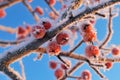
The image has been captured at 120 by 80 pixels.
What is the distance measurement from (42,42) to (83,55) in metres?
0.58

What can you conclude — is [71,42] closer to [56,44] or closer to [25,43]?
[56,44]

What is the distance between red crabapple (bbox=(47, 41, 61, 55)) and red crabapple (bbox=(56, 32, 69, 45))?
0.20 feet

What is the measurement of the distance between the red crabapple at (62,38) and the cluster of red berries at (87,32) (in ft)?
0.57

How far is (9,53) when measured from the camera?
10.4 ft

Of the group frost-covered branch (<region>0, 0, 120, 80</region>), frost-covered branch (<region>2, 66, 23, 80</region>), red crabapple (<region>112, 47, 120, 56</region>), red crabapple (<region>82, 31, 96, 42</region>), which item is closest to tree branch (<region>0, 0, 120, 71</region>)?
frost-covered branch (<region>0, 0, 120, 80</region>)

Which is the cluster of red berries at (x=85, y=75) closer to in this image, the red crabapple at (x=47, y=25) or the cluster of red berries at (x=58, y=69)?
the cluster of red berries at (x=58, y=69)

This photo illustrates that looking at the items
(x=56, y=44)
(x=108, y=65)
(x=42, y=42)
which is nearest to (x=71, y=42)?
(x=56, y=44)

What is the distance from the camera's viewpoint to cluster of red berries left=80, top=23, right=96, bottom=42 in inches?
124

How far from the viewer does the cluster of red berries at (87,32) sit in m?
3.16

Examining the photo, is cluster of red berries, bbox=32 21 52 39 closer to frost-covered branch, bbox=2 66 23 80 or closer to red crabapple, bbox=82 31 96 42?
red crabapple, bbox=82 31 96 42

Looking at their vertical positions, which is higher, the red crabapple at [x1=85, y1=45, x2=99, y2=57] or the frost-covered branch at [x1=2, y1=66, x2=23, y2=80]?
the red crabapple at [x1=85, y1=45, x2=99, y2=57]

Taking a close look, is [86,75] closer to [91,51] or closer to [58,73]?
[58,73]

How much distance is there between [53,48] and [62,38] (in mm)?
165

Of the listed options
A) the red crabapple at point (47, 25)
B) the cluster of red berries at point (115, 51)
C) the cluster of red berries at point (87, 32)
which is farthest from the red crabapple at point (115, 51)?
the red crabapple at point (47, 25)
